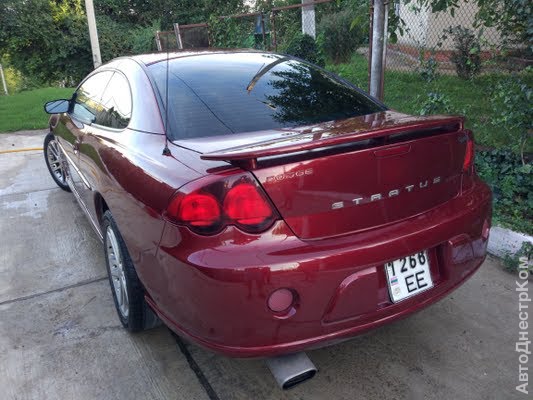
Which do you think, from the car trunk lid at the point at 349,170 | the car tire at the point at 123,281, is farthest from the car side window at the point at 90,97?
the car trunk lid at the point at 349,170

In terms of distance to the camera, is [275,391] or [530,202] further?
[530,202]

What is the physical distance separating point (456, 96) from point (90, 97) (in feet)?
15.5

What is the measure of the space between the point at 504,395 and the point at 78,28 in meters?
20.5

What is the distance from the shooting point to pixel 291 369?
178 cm

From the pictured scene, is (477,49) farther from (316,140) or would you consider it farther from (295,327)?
(295,327)

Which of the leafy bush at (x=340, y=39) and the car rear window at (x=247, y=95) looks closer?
the car rear window at (x=247, y=95)

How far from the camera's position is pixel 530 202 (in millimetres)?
3574

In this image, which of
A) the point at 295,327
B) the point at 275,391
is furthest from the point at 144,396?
the point at 295,327

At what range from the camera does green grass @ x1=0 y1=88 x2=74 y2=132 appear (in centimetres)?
895

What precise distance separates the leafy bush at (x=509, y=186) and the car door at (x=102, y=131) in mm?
2657

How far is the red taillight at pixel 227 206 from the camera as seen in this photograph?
170 cm
